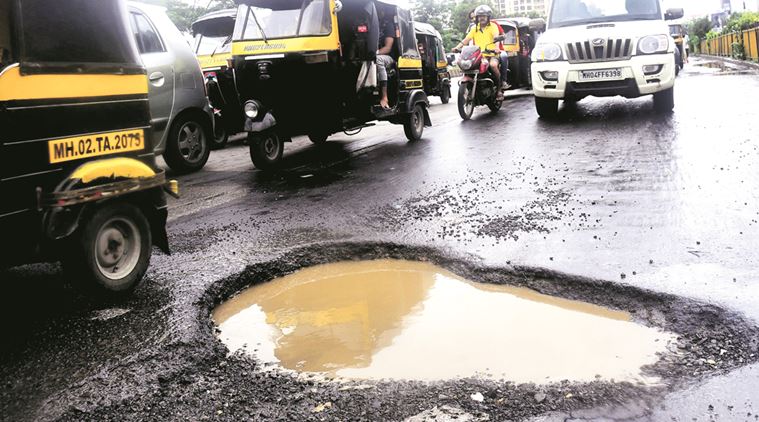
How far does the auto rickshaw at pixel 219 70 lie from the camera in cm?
→ 1129

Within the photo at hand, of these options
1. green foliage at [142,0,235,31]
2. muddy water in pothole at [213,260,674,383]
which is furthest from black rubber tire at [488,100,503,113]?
green foliage at [142,0,235,31]

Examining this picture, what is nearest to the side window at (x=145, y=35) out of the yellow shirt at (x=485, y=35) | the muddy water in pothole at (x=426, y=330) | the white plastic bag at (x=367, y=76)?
the white plastic bag at (x=367, y=76)

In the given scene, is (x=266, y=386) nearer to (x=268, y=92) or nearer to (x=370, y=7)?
(x=268, y=92)

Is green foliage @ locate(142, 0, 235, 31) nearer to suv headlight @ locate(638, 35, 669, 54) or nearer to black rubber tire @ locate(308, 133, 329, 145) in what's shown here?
black rubber tire @ locate(308, 133, 329, 145)

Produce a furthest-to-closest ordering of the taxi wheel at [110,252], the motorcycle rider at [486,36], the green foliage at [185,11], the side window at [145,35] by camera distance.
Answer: the green foliage at [185,11] → the motorcycle rider at [486,36] → the side window at [145,35] → the taxi wheel at [110,252]

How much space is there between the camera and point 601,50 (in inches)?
390

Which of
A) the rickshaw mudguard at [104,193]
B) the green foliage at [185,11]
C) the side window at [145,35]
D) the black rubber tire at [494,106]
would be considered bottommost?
the rickshaw mudguard at [104,193]

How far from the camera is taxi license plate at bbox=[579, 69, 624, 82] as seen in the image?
9836 millimetres

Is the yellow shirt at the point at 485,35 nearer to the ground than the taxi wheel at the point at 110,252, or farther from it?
farther from it

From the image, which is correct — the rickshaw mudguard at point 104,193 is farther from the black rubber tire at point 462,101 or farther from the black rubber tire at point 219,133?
the black rubber tire at point 462,101

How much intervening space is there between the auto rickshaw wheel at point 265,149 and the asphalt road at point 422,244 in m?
0.22

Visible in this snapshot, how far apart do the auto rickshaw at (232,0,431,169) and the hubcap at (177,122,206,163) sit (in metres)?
0.81

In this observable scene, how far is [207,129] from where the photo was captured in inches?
344

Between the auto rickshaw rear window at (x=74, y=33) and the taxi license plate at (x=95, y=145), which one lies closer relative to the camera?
the auto rickshaw rear window at (x=74, y=33)
